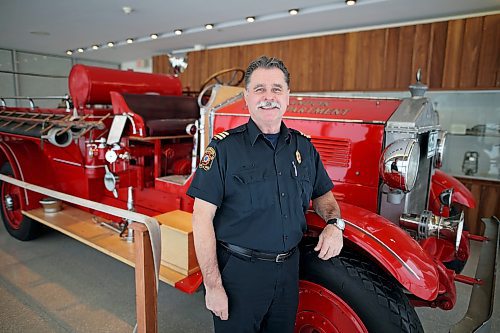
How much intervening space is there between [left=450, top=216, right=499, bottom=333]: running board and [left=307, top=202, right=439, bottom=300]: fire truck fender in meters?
0.17

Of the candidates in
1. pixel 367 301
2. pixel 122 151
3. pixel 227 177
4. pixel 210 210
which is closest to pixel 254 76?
pixel 227 177

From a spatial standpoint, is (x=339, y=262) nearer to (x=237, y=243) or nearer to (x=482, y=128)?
(x=237, y=243)

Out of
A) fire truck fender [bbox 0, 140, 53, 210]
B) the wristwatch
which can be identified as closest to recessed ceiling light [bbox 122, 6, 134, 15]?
fire truck fender [bbox 0, 140, 53, 210]

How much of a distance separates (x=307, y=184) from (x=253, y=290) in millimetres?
520

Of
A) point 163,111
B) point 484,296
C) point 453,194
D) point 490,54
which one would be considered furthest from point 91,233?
point 490,54

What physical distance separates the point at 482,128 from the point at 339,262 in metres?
4.51

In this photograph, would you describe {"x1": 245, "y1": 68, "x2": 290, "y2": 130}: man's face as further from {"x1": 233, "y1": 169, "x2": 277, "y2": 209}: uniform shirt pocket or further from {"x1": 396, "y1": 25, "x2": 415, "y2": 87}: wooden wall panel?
{"x1": 396, "y1": 25, "x2": 415, "y2": 87}: wooden wall panel

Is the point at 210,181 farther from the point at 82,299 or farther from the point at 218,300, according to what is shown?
the point at 82,299

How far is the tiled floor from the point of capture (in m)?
2.56

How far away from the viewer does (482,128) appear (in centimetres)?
515

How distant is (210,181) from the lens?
148 centimetres

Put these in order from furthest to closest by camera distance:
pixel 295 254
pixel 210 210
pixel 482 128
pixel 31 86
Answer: pixel 31 86 < pixel 482 128 < pixel 295 254 < pixel 210 210

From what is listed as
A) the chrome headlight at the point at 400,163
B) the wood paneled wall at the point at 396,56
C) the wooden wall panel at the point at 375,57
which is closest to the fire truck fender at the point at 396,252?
the chrome headlight at the point at 400,163

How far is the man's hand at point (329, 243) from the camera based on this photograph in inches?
63.1
